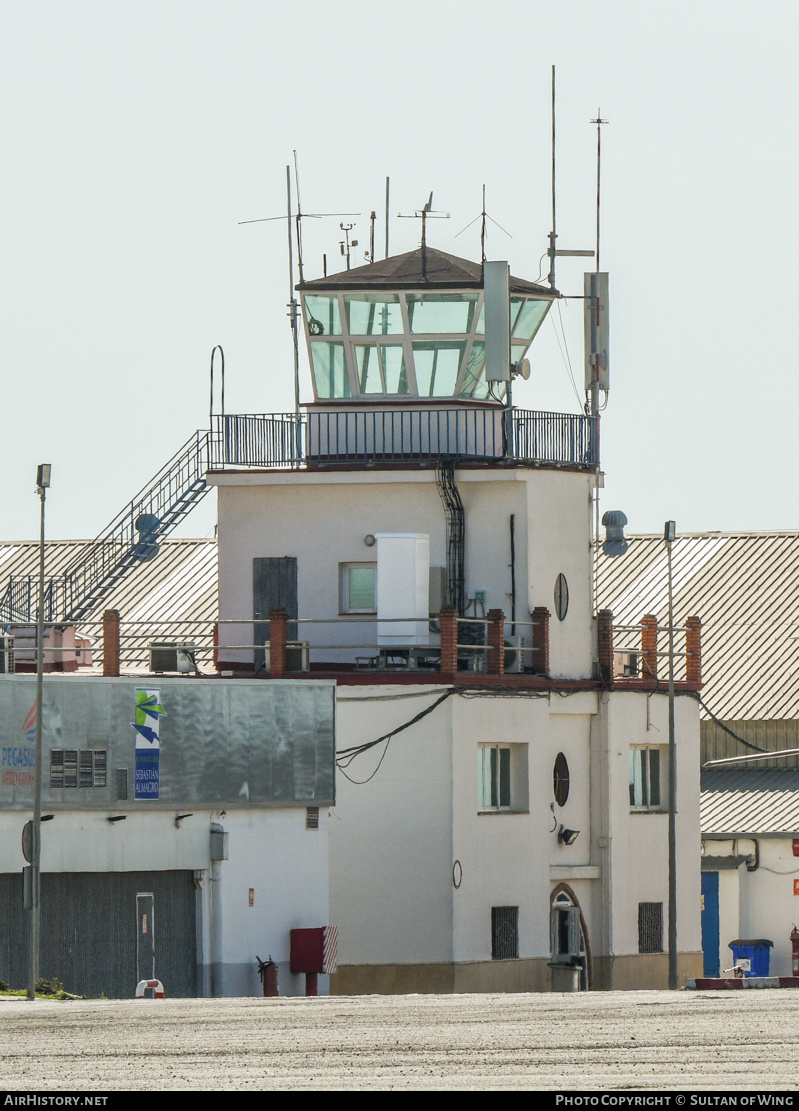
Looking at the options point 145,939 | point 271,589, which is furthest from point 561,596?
point 145,939

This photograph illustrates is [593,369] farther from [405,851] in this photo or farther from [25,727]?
[25,727]

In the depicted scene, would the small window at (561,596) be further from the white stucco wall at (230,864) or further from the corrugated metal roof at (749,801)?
the corrugated metal roof at (749,801)

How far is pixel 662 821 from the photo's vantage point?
5084cm

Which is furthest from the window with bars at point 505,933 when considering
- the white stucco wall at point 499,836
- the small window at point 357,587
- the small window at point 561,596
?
the small window at point 357,587

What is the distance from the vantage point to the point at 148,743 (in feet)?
134

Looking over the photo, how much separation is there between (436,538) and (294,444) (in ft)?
11.7

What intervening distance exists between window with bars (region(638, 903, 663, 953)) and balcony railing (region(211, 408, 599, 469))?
9014mm

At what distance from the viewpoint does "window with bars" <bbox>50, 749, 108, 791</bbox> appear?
3925cm

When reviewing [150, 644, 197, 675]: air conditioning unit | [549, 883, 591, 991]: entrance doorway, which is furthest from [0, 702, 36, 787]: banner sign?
[549, 883, 591, 991]: entrance doorway

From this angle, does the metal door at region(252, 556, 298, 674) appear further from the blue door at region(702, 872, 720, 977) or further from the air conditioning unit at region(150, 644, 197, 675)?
the blue door at region(702, 872, 720, 977)

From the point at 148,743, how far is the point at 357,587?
29.7ft

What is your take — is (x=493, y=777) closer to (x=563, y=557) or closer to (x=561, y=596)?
(x=561, y=596)

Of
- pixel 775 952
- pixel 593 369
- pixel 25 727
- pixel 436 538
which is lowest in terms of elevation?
pixel 775 952
